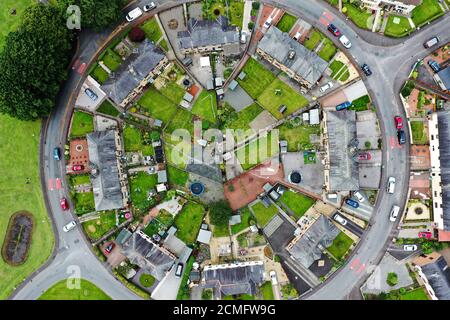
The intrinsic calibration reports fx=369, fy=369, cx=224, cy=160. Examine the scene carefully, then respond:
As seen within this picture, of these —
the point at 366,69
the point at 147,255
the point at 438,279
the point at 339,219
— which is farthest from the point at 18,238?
the point at 438,279

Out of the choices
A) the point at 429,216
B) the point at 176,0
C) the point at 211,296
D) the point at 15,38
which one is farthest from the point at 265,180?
the point at 15,38

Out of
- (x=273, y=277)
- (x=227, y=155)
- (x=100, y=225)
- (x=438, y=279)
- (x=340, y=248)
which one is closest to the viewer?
(x=438, y=279)

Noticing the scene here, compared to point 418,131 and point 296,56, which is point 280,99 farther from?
point 418,131

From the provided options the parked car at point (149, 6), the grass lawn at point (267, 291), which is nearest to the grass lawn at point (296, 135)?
the grass lawn at point (267, 291)

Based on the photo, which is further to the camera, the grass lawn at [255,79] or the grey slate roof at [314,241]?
the grass lawn at [255,79]

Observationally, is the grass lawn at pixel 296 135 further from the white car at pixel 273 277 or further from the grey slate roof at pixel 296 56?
the white car at pixel 273 277

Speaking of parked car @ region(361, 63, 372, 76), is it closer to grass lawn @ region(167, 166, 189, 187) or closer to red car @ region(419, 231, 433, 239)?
red car @ region(419, 231, 433, 239)
